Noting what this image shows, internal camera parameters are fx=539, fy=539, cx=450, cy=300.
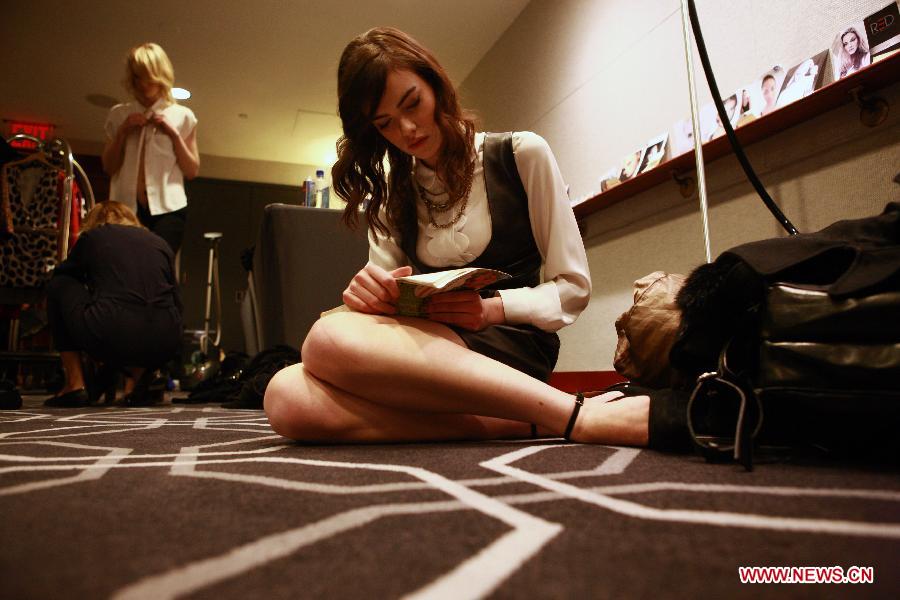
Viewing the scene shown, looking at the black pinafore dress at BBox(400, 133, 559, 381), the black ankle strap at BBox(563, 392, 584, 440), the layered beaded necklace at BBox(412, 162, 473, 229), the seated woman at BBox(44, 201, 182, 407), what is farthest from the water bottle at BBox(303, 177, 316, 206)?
the black ankle strap at BBox(563, 392, 584, 440)

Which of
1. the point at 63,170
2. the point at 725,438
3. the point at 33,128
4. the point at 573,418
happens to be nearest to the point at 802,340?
the point at 725,438

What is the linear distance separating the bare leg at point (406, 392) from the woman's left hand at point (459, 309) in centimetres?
2

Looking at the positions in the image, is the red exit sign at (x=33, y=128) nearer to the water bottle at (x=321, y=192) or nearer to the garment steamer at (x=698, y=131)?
the water bottle at (x=321, y=192)

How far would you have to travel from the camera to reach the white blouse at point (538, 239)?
3.20 feet

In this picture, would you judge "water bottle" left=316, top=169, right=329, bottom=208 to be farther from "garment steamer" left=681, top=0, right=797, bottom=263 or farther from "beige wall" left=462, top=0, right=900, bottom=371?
"garment steamer" left=681, top=0, right=797, bottom=263

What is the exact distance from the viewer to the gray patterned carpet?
1.05 ft

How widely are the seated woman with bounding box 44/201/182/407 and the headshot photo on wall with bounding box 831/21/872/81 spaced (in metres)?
Answer: 2.38

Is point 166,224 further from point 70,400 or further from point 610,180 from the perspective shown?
point 610,180

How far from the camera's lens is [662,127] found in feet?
7.09

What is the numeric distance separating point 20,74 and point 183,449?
5.00m

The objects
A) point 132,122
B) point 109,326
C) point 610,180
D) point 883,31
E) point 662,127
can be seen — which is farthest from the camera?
point 132,122

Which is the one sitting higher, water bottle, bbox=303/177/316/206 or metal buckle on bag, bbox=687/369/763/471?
water bottle, bbox=303/177/316/206

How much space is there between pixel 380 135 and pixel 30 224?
10.1ft

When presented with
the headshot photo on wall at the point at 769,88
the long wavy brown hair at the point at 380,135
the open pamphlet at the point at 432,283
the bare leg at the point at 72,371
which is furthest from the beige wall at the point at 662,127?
the bare leg at the point at 72,371
